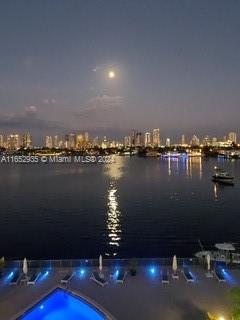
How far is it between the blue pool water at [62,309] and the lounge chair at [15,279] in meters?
2.72

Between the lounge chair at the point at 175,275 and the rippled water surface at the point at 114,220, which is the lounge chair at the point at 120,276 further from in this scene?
the rippled water surface at the point at 114,220

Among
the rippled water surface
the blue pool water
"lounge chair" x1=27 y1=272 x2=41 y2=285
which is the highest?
"lounge chair" x1=27 y1=272 x2=41 y2=285

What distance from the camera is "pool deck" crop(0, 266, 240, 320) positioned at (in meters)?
16.0

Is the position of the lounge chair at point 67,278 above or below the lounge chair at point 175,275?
above

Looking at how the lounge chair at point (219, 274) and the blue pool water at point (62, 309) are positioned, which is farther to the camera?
the lounge chair at point (219, 274)

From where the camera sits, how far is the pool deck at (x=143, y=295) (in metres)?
16.0

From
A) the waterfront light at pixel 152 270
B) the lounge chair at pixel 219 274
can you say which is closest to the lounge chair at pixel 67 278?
the waterfront light at pixel 152 270

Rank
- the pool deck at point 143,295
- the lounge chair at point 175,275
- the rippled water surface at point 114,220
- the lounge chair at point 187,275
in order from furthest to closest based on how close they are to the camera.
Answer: the rippled water surface at point 114,220
the lounge chair at point 175,275
the lounge chair at point 187,275
the pool deck at point 143,295

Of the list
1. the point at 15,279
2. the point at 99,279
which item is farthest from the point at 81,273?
the point at 15,279

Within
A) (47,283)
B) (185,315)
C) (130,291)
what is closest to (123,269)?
(130,291)

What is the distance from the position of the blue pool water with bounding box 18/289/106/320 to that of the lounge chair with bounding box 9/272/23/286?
2.72 m

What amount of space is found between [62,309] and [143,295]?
3.63 m

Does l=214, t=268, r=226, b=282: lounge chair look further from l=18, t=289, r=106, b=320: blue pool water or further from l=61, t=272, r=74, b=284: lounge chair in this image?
l=61, t=272, r=74, b=284: lounge chair

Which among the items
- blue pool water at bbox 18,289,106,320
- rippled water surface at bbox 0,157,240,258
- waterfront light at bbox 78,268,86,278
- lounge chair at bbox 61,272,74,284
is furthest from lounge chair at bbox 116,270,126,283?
rippled water surface at bbox 0,157,240,258
